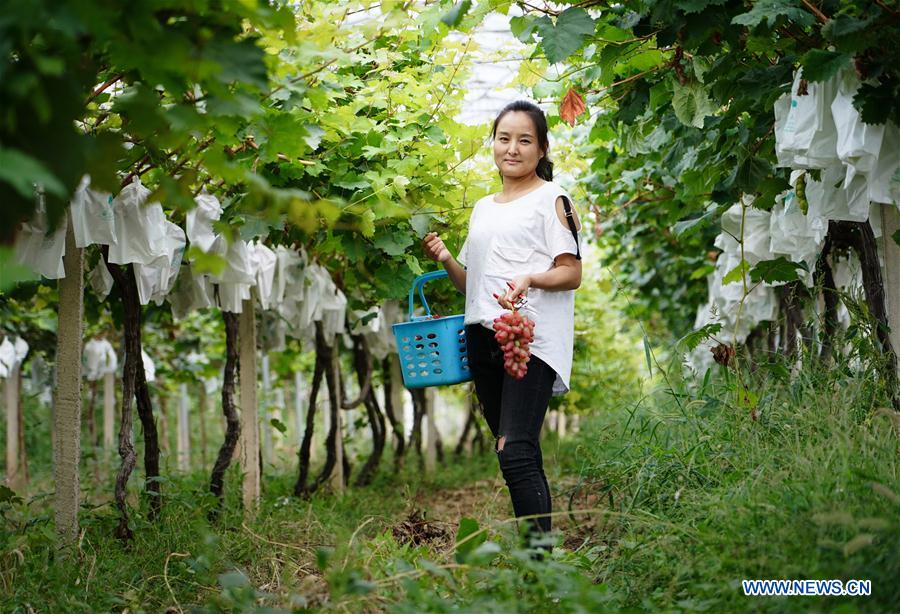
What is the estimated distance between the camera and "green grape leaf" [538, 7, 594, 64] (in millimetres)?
2885

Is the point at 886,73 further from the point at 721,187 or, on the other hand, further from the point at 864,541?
the point at 864,541

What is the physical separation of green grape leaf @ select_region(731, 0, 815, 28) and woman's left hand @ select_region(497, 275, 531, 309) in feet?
3.11

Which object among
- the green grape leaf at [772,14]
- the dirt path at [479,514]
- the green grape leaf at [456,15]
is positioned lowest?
the dirt path at [479,514]

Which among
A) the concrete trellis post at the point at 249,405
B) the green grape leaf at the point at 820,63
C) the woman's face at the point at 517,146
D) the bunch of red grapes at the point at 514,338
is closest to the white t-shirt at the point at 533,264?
the woman's face at the point at 517,146

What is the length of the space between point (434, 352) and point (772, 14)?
1512 millimetres

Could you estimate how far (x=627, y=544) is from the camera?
2.81 metres

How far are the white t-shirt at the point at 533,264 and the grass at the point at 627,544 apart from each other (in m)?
0.60

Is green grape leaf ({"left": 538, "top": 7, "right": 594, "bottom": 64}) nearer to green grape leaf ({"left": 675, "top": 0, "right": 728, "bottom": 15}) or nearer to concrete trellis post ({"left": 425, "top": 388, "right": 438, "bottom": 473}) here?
green grape leaf ({"left": 675, "top": 0, "right": 728, "bottom": 15})

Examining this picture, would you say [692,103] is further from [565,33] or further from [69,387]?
[69,387]

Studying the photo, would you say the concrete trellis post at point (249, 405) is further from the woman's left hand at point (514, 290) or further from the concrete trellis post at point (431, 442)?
the concrete trellis post at point (431, 442)

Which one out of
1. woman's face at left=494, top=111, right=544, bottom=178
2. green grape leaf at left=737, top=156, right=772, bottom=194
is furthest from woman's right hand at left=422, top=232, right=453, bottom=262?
green grape leaf at left=737, top=156, right=772, bottom=194

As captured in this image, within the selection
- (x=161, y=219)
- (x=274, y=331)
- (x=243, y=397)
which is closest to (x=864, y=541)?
(x=161, y=219)

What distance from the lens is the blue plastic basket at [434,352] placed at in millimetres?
3195

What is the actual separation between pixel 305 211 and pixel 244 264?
2.35 m
